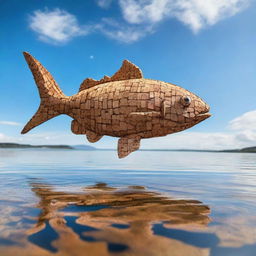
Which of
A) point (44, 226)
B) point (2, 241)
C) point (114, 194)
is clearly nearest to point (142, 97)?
point (114, 194)

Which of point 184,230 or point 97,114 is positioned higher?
point 97,114

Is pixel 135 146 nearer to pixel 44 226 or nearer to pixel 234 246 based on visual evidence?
pixel 44 226

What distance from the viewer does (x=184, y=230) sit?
410 centimetres

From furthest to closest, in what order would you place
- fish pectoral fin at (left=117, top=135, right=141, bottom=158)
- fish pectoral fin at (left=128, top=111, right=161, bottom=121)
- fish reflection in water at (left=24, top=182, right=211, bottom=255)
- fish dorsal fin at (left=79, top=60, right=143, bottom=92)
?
fish dorsal fin at (left=79, top=60, right=143, bottom=92) < fish pectoral fin at (left=117, top=135, right=141, bottom=158) < fish pectoral fin at (left=128, top=111, right=161, bottom=121) < fish reflection in water at (left=24, top=182, right=211, bottom=255)

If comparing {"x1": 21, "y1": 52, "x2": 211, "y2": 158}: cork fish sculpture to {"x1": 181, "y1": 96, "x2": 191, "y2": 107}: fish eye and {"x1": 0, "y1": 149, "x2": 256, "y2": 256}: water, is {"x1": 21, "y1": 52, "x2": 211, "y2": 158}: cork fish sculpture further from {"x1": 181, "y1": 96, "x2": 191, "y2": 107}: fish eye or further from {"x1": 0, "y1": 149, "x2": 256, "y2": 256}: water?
{"x1": 0, "y1": 149, "x2": 256, "y2": 256}: water

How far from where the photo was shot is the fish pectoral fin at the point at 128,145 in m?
7.17

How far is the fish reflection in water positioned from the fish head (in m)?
1.86

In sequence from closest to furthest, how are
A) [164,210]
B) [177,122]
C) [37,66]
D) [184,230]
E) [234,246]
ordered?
1. [234,246]
2. [184,230]
3. [164,210]
4. [177,122]
5. [37,66]

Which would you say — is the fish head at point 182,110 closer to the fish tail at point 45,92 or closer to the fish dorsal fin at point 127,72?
the fish dorsal fin at point 127,72

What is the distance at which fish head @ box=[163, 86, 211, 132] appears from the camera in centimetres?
693

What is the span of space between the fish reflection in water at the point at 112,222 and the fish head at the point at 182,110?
186cm

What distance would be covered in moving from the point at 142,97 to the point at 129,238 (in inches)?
155

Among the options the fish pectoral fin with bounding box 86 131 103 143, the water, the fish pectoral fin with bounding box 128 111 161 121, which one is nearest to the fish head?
the fish pectoral fin with bounding box 128 111 161 121

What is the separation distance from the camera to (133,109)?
6.95 m
